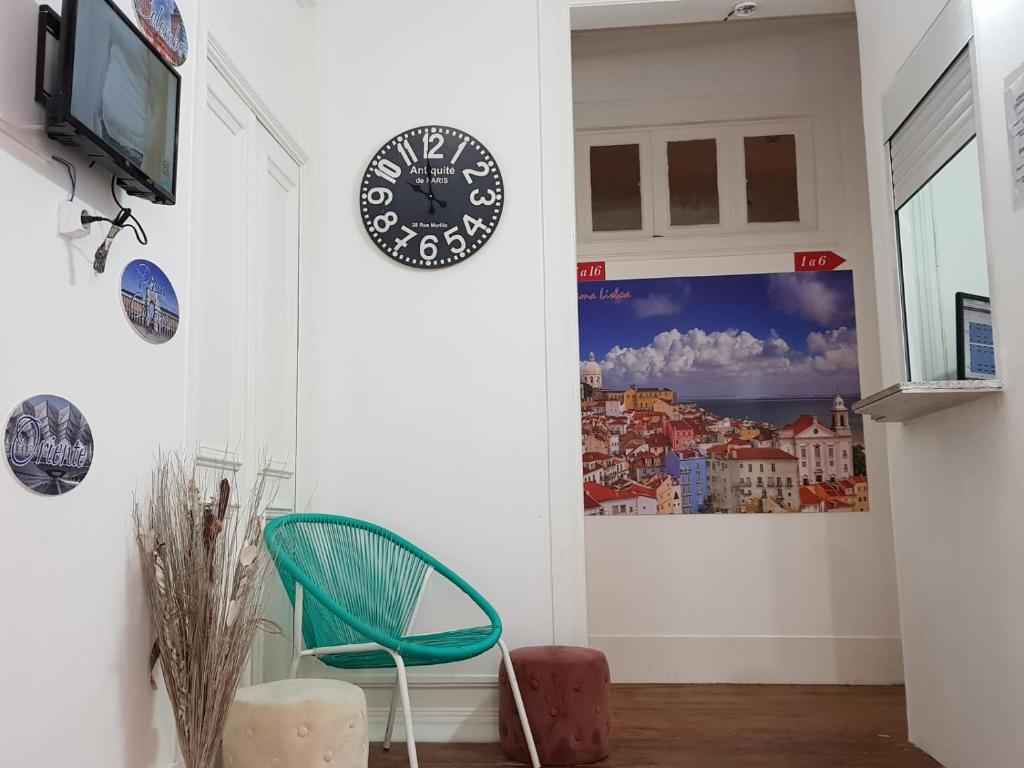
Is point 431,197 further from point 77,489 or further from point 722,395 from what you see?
point 77,489

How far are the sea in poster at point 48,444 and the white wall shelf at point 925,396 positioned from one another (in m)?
1.97

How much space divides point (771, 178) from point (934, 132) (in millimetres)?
1828

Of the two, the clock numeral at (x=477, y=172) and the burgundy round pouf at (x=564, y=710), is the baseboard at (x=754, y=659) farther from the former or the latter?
the clock numeral at (x=477, y=172)

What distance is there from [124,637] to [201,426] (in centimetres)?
68

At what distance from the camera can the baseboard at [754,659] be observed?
4.29 meters

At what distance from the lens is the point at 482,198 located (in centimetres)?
357

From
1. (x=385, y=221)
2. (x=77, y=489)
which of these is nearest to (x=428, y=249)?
(x=385, y=221)

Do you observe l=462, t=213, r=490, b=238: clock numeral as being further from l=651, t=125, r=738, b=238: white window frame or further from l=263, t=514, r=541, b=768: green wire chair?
l=651, t=125, r=738, b=238: white window frame

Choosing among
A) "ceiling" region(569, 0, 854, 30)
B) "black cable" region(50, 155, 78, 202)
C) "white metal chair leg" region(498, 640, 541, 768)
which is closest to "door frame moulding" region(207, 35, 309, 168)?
"black cable" region(50, 155, 78, 202)

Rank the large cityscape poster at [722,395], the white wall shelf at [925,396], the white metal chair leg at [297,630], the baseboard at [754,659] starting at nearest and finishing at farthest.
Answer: the white wall shelf at [925,396] < the white metal chair leg at [297,630] < the baseboard at [754,659] < the large cityscape poster at [722,395]

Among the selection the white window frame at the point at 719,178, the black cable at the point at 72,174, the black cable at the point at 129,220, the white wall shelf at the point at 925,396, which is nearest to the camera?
the black cable at the point at 72,174

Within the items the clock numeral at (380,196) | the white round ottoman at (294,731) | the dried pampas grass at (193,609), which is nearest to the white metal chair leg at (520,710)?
the white round ottoman at (294,731)

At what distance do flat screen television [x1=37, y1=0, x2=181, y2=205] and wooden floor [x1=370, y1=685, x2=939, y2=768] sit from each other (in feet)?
6.36

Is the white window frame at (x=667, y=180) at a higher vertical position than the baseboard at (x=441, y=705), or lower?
higher
